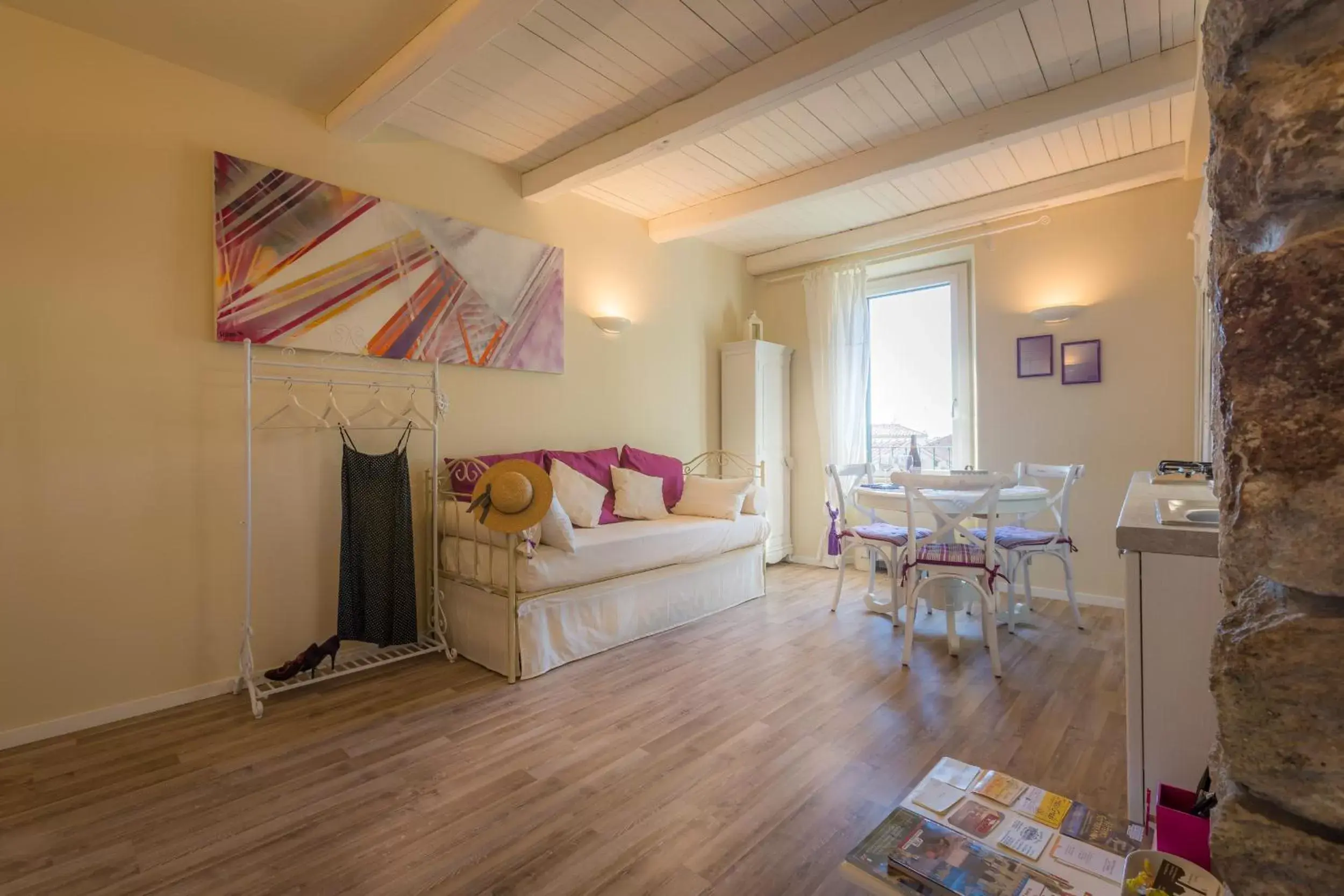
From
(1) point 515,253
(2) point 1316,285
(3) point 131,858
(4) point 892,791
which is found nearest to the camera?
(2) point 1316,285

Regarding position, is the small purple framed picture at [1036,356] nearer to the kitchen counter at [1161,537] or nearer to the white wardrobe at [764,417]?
the white wardrobe at [764,417]

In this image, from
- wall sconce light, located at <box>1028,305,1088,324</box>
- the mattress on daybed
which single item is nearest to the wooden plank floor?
the mattress on daybed

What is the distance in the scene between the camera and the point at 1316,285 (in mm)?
478

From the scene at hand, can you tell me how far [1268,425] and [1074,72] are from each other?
3.09 meters

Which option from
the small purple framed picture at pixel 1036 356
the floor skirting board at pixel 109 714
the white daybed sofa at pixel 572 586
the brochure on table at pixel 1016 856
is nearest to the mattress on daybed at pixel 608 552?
the white daybed sofa at pixel 572 586

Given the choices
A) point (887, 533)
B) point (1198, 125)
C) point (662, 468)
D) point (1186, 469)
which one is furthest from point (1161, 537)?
point (662, 468)

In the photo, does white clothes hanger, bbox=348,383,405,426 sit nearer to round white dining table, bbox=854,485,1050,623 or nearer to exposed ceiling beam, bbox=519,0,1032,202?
exposed ceiling beam, bbox=519,0,1032,202

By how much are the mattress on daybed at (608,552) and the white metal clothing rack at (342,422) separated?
302 mm

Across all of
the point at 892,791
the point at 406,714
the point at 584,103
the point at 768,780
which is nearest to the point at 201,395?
the point at 406,714

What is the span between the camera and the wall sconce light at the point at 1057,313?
3.97 metres

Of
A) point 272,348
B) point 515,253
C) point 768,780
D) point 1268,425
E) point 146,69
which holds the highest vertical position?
point 146,69

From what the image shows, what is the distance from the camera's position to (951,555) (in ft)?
9.63

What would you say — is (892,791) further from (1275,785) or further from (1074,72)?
(1074,72)

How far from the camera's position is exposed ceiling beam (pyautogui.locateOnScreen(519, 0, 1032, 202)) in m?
2.21
